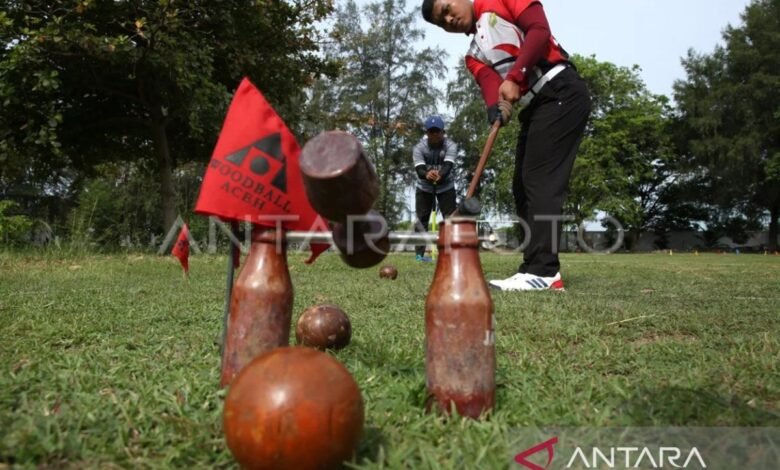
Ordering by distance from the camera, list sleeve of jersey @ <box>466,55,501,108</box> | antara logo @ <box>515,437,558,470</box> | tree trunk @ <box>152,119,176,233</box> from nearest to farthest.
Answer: antara logo @ <box>515,437,558,470</box> < sleeve of jersey @ <box>466,55,501,108</box> < tree trunk @ <box>152,119,176,233</box>

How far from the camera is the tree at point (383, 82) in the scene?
3250 cm

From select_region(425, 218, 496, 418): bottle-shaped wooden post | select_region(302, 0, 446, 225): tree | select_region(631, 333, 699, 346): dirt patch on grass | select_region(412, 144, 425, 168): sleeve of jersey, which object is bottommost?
select_region(631, 333, 699, 346): dirt patch on grass

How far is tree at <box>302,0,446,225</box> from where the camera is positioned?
107 feet

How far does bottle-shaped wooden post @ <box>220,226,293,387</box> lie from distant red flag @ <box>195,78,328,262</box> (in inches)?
3.0

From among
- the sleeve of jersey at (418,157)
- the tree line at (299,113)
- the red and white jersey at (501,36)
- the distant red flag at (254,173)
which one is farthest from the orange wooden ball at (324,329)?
the tree line at (299,113)

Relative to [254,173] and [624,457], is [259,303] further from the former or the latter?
[624,457]

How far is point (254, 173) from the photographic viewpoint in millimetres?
1507

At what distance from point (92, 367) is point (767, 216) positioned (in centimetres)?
4757

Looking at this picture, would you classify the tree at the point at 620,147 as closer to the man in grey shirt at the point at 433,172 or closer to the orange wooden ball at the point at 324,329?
the man in grey shirt at the point at 433,172

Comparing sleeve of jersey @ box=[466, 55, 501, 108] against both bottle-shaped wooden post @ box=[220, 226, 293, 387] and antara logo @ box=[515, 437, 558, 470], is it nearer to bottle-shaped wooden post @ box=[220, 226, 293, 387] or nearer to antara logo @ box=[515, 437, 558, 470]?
bottle-shaped wooden post @ box=[220, 226, 293, 387]

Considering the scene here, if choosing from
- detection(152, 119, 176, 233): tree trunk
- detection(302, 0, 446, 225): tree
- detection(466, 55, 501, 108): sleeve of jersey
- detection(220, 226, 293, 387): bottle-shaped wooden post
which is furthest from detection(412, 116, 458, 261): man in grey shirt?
detection(302, 0, 446, 225): tree

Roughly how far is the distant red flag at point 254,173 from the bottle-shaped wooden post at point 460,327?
1.32 feet

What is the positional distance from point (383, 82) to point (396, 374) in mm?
32085

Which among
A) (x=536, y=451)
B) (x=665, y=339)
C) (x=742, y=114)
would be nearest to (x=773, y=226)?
(x=742, y=114)
